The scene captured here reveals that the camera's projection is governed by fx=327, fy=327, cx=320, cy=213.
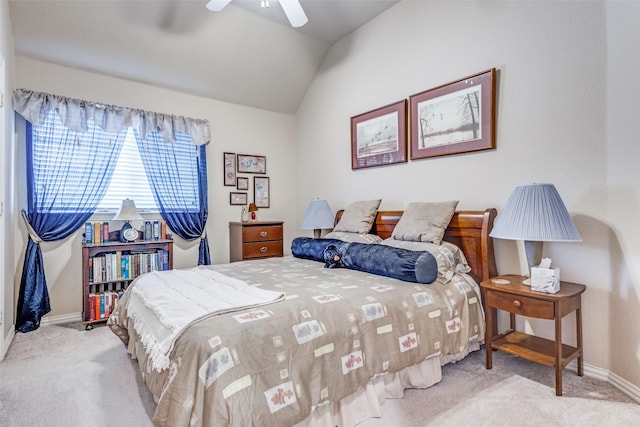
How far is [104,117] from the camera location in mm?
3488

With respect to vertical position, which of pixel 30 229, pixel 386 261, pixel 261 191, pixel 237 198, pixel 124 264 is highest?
pixel 261 191

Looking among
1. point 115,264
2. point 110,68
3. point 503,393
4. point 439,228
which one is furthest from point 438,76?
point 115,264

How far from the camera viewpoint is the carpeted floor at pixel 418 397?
5.61ft

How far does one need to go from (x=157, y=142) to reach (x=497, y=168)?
358 centimetres

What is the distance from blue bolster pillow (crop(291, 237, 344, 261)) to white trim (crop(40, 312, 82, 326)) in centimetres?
237

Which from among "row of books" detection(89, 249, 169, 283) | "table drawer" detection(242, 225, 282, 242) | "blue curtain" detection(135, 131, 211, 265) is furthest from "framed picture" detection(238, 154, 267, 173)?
"row of books" detection(89, 249, 169, 283)

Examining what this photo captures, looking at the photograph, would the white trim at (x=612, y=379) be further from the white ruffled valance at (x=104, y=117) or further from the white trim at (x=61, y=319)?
the white trim at (x=61, y=319)

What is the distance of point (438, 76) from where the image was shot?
304cm

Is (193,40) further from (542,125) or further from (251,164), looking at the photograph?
(542,125)

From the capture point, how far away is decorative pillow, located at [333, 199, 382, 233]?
131 inches

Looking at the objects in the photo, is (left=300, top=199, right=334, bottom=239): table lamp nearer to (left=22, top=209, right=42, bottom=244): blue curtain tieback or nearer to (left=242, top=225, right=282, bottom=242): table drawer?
(left=242, top=225, right=282, bottom=242): table drawer

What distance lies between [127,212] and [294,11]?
8.22ft

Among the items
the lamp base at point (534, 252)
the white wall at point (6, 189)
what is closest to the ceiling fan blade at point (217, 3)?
the white wall at point (6, 189)

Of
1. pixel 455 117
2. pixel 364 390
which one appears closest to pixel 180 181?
pixel 455 117
